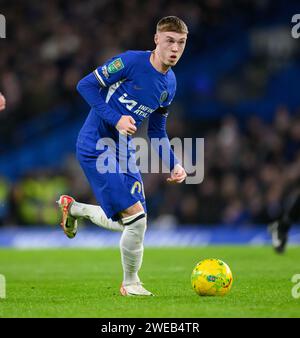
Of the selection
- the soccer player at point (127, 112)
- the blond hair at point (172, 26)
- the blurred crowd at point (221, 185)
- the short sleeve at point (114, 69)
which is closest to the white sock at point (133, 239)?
the soccer player at point (127, 112)

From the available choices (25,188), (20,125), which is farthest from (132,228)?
(20,125)

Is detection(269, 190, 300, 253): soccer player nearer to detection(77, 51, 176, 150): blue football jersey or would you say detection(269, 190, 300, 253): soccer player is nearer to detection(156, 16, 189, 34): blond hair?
detection(77, 51, 176, 150): blue football jersey

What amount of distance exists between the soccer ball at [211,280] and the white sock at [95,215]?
36.9 inches

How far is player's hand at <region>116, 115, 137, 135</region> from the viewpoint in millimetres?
7938

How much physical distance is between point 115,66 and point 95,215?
1635 mm

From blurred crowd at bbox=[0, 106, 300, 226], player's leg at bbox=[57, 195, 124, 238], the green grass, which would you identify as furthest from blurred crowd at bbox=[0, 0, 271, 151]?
player's leg at bbox=[57, 195, 124, 238]

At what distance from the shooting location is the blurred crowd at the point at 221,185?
61.4 feet

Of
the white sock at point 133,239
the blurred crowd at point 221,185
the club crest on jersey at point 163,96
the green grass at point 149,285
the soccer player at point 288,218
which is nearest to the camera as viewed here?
the green grass at point 149,285

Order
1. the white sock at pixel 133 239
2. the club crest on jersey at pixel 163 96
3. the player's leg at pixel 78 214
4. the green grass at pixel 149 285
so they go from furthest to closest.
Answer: the player's leg at pixel 78 214 → the club crest on jersey at pixel 163 96 → the white sock at pixel 133 239 → the green grass at pixel 149 285

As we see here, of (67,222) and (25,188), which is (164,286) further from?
(25,188)

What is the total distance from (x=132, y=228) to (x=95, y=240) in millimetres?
10515

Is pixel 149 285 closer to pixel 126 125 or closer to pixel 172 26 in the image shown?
pixel 126 125

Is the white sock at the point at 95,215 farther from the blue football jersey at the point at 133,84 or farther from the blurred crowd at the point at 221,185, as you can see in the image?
the blurred crowd at the point at 221,185
